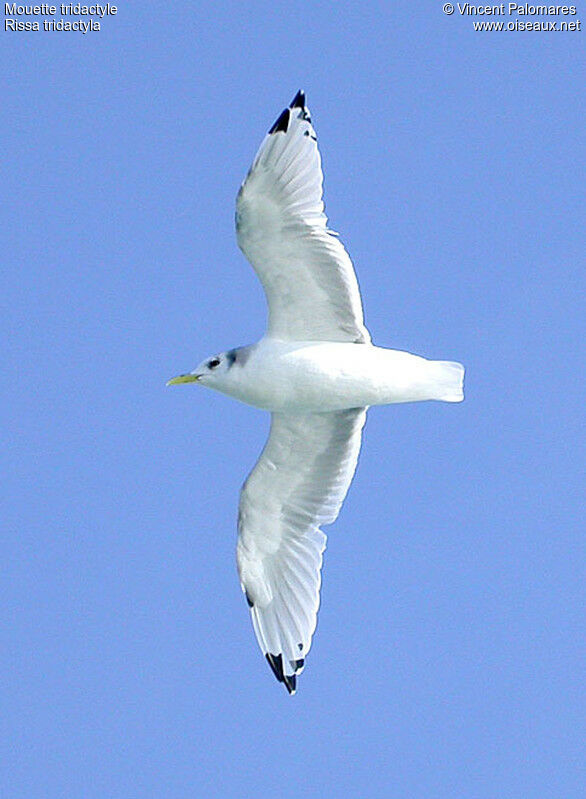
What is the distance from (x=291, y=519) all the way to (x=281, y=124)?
10.0 ft

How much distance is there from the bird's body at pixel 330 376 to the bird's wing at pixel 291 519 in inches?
18.4

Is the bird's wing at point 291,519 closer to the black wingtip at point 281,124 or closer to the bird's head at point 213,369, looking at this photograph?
the bird's head at point 213,369

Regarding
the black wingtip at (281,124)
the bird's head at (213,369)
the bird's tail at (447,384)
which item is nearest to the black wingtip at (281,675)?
the bird's head at (213,369)

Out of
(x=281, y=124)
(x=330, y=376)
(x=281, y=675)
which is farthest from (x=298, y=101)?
(x=281, y=675)

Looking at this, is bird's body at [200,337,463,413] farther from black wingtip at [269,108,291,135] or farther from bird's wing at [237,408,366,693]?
black wingtip at [269,108,291,135]

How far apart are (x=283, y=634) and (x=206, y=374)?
2038mm

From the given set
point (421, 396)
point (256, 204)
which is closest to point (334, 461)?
point (421, 396)

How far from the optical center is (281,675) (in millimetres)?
11469

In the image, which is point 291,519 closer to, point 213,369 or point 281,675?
point 281,675

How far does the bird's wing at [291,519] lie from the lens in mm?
11570

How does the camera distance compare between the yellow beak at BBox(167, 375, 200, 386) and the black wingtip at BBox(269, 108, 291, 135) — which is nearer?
the black wingtip at BBox(269, 108, 291, 135)

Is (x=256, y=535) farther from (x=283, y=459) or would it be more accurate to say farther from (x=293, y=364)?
(x=293, y=364)

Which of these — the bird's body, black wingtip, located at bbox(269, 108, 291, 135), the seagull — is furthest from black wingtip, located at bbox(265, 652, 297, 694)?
black wingtip, located at bbox(269, 108, 291, 135)

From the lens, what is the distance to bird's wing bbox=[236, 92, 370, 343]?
412 inches
